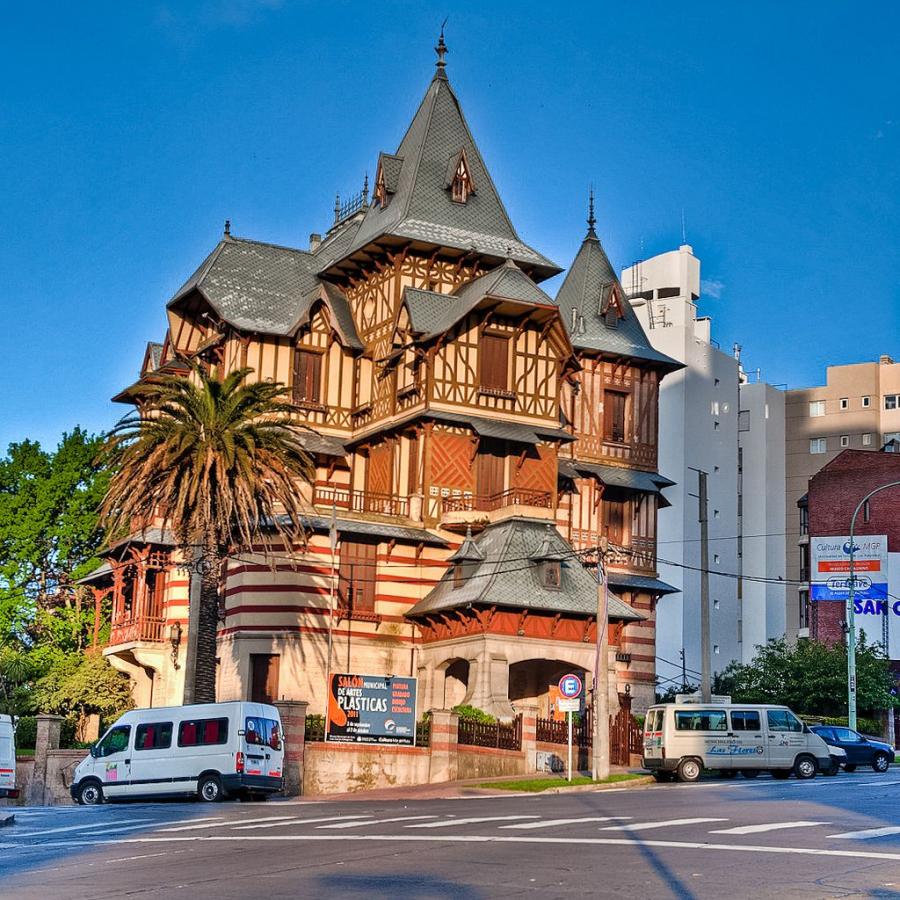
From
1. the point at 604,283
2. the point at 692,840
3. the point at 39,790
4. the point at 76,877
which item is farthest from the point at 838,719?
the point at 76,877

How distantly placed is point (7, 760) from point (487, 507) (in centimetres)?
2232

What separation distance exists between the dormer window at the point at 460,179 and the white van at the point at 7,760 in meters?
29.9

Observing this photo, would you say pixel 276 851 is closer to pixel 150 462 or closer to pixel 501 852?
pixel 501 852

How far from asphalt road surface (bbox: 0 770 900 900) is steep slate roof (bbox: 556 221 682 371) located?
31084 mm

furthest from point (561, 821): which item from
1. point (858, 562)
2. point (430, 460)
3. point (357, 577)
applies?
point (858, 562)

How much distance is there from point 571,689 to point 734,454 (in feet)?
214

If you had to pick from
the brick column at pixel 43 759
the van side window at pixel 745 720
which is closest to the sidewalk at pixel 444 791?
the van side window at pixel 745 720

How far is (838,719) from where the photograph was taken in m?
57.6

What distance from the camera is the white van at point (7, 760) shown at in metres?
33.4

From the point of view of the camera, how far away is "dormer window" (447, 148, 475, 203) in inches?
2277

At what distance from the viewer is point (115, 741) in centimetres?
3841

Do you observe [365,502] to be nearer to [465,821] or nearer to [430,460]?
[430,460]

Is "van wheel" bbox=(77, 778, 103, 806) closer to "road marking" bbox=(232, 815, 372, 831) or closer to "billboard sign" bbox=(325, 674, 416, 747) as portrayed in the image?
"billboard sign" bbox=(325, 674, 416, 747)

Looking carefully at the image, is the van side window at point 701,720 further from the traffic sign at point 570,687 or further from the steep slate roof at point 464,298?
the steep slate roof at point 464,298
